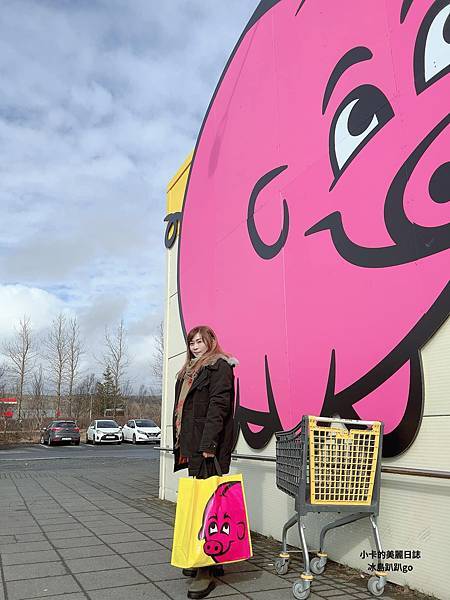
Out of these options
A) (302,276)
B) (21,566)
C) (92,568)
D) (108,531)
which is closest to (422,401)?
(302,276)

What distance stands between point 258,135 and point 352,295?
2.53m

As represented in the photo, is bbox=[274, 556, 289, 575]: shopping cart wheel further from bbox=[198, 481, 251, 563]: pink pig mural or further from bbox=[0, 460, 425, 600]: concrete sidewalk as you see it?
bbox=[198, 481, 251, 563]: pink pig mural

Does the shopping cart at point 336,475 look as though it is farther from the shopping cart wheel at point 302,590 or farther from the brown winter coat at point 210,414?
the brown winter coat at point 210,414

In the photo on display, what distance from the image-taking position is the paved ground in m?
3.87

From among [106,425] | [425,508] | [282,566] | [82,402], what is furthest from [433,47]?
[82,402]

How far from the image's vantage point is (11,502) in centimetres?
834

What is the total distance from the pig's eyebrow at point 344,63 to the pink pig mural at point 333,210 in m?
0.02

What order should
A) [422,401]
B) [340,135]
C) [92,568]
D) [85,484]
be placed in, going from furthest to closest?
[85,484], [340,135], [92,568], [422,401]

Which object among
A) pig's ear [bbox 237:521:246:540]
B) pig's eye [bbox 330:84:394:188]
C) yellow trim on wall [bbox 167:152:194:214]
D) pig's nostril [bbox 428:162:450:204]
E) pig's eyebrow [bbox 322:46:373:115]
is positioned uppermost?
yellow trim on wall [bbox 167:152:194:214]

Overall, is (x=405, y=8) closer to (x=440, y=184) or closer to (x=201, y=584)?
(x=440, y=184)

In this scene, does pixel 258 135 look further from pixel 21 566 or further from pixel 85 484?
pixel 85 484

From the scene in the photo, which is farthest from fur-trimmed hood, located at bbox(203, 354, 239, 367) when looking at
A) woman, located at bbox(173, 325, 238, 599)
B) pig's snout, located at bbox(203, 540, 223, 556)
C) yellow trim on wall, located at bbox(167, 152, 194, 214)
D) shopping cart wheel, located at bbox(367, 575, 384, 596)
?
yellow trim on wall, located at bbox(167, 152, 194, 214)

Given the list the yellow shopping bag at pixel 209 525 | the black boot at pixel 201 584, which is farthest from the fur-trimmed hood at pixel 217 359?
the black boot at pixel 201 584

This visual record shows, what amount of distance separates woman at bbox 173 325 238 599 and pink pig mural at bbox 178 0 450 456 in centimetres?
101
